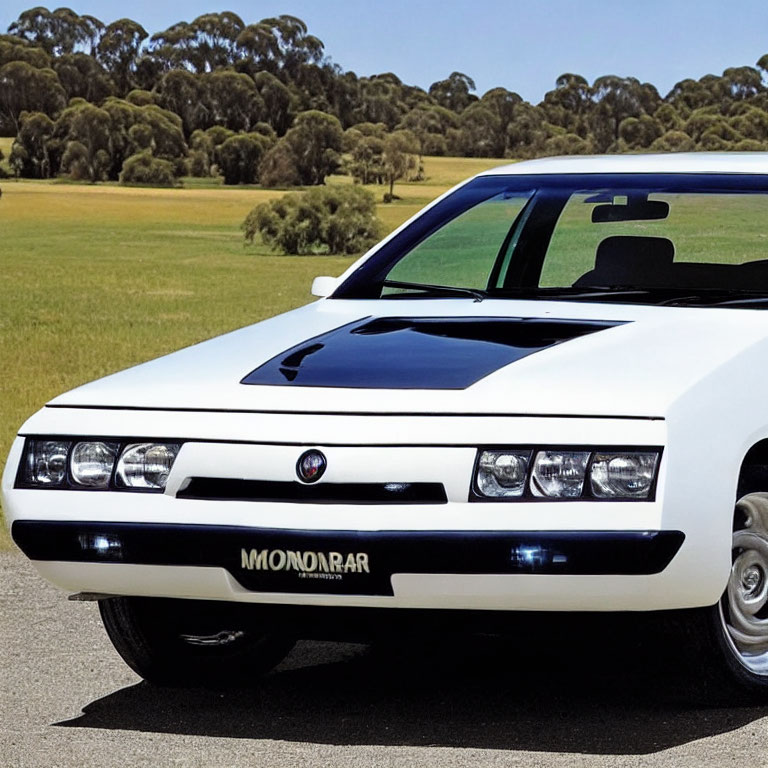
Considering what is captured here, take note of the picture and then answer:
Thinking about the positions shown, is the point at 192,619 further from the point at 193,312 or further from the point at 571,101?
the point at 571,101

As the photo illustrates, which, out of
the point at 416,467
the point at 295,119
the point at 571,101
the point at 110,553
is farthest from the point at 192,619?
the point at 571,101

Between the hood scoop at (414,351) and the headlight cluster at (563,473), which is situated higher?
the hood scoop at (414,351)

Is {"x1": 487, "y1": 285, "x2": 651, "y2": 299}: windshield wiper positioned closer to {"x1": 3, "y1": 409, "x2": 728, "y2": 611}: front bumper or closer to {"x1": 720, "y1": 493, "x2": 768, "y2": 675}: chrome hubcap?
{"x1": 720, "y1": 493, "x2": 768, "y2": 675}: chrome hubcap

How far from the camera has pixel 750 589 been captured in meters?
5.20

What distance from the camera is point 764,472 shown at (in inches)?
203

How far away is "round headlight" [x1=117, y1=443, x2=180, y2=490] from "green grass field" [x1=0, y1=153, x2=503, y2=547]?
54.6ft

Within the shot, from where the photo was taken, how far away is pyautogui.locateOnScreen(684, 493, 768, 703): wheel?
496 centimetres

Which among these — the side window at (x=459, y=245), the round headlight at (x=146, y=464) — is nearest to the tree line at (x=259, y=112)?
the side window at (x=459, y=245)

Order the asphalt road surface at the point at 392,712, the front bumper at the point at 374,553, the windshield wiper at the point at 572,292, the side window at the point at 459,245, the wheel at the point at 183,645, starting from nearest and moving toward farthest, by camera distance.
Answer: the front bumper at the point at 374,553 → the asphalt road surface at the point at 392,712 → the wheel at the point at 183,645 → the windshield wiper at the point at 572,292 → the side window at the point at 459,245

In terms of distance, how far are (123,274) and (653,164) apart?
22608mm

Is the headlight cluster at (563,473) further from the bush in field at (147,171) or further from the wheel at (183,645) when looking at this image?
the bush in field at (147,171)

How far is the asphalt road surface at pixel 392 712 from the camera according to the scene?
4.80 meters

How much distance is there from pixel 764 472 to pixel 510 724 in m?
0.95

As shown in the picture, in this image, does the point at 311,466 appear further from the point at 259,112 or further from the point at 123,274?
the point at 259,112
